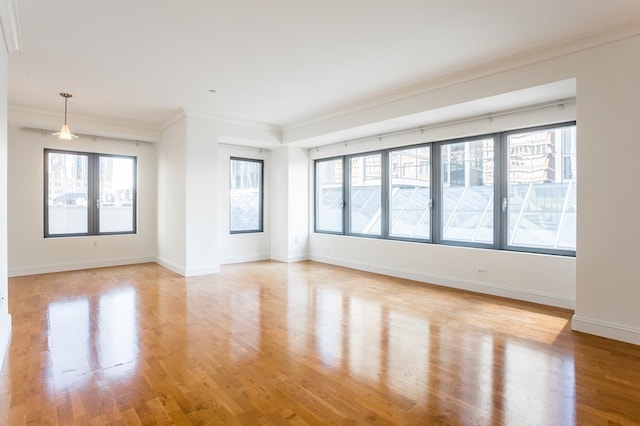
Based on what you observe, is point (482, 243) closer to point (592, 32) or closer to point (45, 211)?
point (592, 32)

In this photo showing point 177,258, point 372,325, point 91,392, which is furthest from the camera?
point 177,258

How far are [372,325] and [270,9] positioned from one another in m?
3.00

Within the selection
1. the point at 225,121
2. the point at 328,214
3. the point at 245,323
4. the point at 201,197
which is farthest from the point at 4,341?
the point at 328,214

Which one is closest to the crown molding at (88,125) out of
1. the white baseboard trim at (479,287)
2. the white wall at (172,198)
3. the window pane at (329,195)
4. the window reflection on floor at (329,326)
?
the white wall at (172,198)

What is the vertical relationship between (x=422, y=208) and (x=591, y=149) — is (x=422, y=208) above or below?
below

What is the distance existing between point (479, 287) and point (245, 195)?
479cm

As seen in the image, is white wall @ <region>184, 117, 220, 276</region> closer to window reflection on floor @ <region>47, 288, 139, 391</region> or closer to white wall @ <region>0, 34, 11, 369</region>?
window reflection on floor @ <region>47, 288, 139, 391</region>

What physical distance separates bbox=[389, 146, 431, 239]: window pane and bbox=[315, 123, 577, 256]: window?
0.05ft

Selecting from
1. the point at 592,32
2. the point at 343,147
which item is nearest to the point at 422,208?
the point at 343,147

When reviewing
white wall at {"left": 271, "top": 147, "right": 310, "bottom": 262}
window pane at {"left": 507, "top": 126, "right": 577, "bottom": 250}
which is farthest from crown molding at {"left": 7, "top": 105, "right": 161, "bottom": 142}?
window pane at {"left": 507, "top": 126, "right": 577, "bottom": 250}

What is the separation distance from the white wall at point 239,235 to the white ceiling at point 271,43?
208cm

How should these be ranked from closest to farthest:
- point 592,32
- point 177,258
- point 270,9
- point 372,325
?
point 270,9
point 592,32
point 372,325
point 177,258

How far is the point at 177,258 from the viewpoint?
6.18 m

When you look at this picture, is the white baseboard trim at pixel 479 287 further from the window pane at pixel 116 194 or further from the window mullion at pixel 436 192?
the window pane at pixel 116 194
